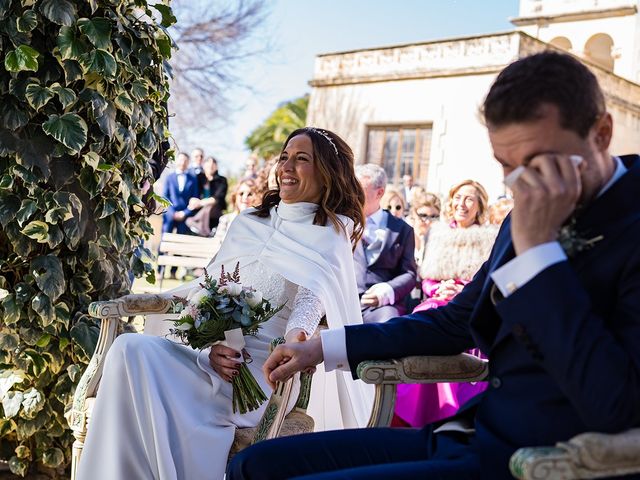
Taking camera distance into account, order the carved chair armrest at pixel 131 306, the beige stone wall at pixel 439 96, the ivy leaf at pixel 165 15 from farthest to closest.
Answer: the beige stone wall at pixel 439 96, the ivy leaf at pixel 165 15, the carved chair armrest at pixel 131 306

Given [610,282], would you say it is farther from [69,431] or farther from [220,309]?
[69,431]

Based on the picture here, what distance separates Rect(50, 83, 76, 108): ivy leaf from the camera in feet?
12.1

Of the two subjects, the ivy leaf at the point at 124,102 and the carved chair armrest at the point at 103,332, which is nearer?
the carved chair armrest at the point at 103,332

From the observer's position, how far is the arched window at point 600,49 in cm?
3188

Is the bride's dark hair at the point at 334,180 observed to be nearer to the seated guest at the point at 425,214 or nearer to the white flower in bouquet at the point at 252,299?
the white flower in bouquet at the point at 252,299

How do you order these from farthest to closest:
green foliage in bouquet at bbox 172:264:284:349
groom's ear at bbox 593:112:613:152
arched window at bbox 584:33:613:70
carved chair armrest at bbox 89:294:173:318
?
arched window at bbox 584:33:613:70, carved chair armrest at bbox 89:294:173:318, green foliage in bouquet at bbox 172:264:284:349, groom's ear at bbox 593:112:613:152

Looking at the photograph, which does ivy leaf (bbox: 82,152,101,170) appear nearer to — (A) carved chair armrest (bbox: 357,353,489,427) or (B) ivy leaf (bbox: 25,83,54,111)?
(B) ivy leaf (bbox: 25,83,54,111)

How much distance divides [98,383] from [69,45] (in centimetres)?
165

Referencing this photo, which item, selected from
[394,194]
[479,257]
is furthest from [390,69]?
[479,257]

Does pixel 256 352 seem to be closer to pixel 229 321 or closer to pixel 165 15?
Answer: pixel 229 321

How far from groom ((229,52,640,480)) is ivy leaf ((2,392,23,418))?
8.72 ft

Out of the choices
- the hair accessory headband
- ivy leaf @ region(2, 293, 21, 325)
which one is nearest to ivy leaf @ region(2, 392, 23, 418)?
ivy leaf @ region(2, 293, 21, 325)

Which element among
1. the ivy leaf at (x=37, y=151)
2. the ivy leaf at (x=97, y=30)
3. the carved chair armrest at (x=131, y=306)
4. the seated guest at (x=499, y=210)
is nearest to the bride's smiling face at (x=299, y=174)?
the carved chair armrest at (x=131, y=306)

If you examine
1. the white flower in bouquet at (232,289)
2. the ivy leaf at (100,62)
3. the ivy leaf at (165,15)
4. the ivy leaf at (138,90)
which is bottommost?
the white flower in bouquet at (232,289)
